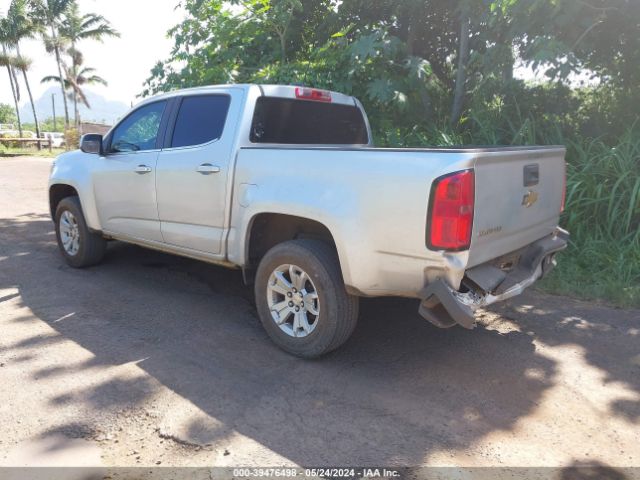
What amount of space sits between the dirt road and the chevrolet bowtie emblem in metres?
1.08

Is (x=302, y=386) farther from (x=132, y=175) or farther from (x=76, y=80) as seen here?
(x=76, y=80)

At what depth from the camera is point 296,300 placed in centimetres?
362

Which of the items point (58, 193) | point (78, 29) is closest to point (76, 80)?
point (78, 29)

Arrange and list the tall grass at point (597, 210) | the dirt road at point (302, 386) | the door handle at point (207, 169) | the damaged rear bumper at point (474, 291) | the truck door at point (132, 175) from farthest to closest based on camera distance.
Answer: the tall grass at point (597, 210), the truck door at point (132, 175), the door handle at point (207, 169), the damaged rear bumper at point (474, 291), the dirt road at point (302, 386)

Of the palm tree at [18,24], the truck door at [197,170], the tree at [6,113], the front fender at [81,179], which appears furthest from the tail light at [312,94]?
the tree at [6,113]

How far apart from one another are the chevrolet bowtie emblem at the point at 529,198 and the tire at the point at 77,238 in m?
4.20

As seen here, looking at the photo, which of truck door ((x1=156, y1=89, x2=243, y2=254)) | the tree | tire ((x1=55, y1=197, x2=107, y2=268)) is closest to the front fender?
tire ((x1=55, y1=197, x2=107, y2=268))

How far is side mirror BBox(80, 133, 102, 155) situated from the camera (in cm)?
515

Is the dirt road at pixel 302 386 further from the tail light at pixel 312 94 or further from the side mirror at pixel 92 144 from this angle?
the tail light at pixel 312 94

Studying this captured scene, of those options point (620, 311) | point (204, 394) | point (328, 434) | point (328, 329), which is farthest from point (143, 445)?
point (620, 311)

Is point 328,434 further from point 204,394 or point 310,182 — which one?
point 310,182

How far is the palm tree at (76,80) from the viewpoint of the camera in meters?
40.9

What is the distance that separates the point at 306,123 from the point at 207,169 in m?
1.02

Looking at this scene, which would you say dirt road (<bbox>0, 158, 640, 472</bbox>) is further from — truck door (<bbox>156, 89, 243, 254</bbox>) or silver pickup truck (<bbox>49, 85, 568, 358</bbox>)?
truck door (<bbox>156, 89, 243, 254</bbox>)
